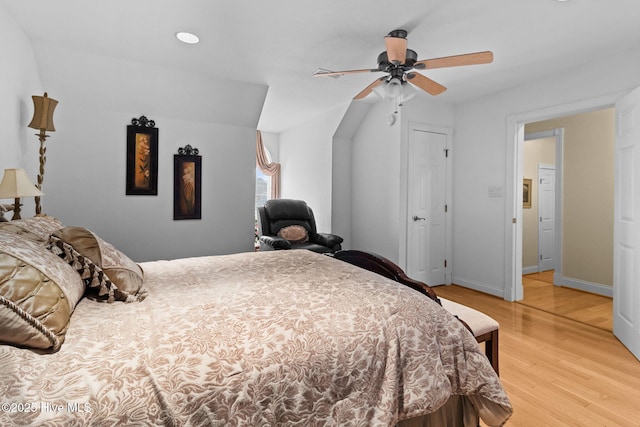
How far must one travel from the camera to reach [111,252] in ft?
4.87

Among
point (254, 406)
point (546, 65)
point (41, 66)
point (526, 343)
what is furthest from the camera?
point (546, 65)

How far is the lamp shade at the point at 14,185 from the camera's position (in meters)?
2.09

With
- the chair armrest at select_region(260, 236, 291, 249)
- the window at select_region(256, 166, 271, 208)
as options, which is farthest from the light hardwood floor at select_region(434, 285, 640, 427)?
the window at select_region(256, 166, 271, 208)

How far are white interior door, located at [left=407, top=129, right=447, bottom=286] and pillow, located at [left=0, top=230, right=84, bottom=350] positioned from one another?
389 centimetres

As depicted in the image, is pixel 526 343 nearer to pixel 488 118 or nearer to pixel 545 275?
pixel 488 118

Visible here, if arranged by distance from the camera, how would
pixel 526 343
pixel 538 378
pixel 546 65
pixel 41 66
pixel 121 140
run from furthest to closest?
pixel 121 140, pixel 546 65, pixel 41 66, pixel 526 343, pixel 538 378

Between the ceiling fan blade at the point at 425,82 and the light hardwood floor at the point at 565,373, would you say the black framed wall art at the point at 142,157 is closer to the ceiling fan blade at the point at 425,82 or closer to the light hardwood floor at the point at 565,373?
the ceiling fan blade at the point at 425,82

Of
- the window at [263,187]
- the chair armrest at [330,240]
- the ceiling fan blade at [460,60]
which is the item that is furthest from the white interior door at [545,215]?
the window at [263,187]

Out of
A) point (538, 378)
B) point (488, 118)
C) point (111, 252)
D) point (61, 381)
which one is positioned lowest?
point (538, 378)

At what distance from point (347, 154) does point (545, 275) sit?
372 centimetres

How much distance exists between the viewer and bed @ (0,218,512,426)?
829 mm

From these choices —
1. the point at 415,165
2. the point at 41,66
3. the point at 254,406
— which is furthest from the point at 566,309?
the point at 41,66

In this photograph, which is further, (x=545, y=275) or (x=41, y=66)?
(x=545, y=275)

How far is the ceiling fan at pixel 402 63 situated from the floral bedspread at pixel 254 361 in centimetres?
164
